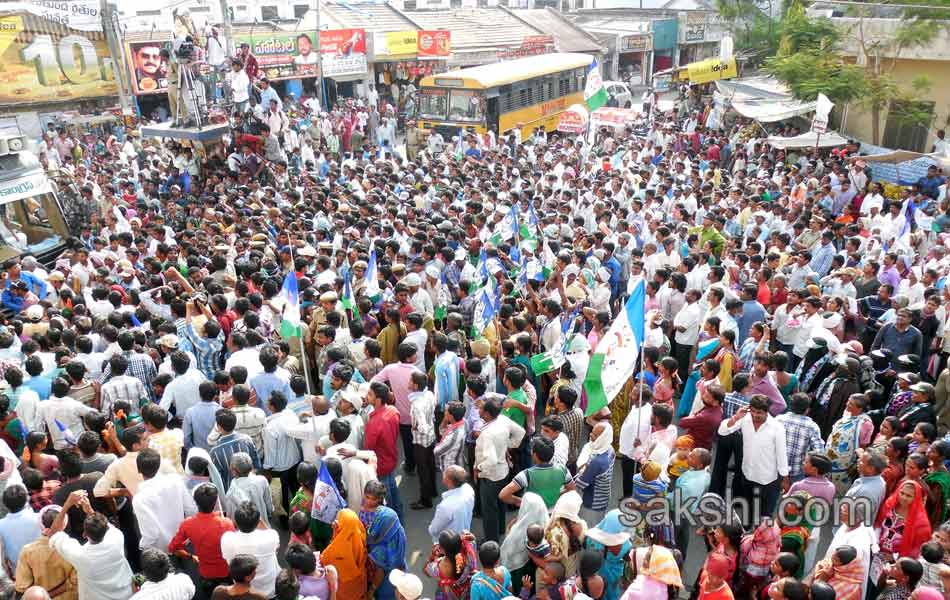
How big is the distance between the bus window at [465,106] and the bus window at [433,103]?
0.25 metres

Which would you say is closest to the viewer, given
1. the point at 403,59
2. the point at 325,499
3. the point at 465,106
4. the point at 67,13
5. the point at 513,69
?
the point at 325,499

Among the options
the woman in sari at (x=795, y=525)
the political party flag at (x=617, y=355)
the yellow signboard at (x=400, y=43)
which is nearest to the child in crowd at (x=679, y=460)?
the political party flag at (x=617, y=355)

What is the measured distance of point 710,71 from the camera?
2462 cm

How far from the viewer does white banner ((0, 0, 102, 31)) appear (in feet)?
77.2

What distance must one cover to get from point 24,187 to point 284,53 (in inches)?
678

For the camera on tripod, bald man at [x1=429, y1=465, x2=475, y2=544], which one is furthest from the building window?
bald man at [x1=429, y1=465, x2=475, y2=544]

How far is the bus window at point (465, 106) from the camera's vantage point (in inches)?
760

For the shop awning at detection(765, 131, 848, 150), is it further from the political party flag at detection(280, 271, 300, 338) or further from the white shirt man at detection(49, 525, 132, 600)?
the white shirt man at detection(49, 525, 132, 600)

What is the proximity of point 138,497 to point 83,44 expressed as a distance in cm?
2457

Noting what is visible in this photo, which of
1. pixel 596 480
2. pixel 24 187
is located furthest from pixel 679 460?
pixel 24 187

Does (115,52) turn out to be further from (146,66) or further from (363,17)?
(363,17)

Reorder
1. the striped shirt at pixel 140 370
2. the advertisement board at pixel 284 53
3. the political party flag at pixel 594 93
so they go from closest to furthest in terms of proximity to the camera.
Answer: the striped shirt at pixel 140 370
the political party flag at pixel 594 93
the advertisement board at pixel 284 53

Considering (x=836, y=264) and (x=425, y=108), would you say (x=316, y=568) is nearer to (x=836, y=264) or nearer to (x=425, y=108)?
(x=836, y=264)

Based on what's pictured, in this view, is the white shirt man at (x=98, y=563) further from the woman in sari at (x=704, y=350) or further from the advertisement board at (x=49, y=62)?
the advertisement board at (x=49, y=62)
